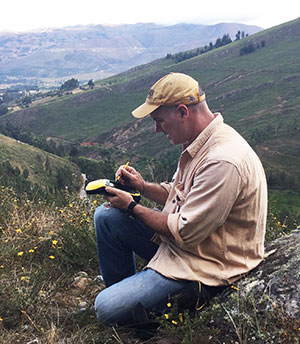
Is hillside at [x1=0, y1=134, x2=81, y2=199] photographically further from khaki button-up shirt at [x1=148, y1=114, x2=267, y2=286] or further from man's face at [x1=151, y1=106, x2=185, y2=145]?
khaki button-up shirt at [x1=148, y1=114, x2=267, y2=286]

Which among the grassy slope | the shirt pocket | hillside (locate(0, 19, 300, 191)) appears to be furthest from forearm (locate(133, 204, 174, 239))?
hillside (locate(0, 19, 300, 191))

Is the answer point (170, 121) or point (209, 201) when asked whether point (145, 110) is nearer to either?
point (170, 121)

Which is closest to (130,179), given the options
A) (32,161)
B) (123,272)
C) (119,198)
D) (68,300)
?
(119,198)

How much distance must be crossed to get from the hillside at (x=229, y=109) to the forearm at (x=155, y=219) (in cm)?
5524

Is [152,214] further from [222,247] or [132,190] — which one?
[132,190]

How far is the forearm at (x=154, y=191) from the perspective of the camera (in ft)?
10.9

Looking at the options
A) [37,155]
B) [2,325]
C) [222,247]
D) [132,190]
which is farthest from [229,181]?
[37,155]

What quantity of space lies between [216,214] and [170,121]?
79 cm

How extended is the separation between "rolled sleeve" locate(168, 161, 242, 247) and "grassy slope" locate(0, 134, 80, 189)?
4598 cm

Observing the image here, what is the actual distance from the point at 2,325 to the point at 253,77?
4485 inches

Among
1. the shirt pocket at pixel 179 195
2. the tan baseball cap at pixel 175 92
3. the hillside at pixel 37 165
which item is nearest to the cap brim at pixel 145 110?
the tan baseball cap at pixel 175 92

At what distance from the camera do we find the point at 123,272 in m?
3.04

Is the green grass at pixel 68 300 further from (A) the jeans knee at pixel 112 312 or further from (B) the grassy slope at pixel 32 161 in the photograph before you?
(B) the grassy slope at pixel 32 161

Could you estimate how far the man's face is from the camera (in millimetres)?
2576
